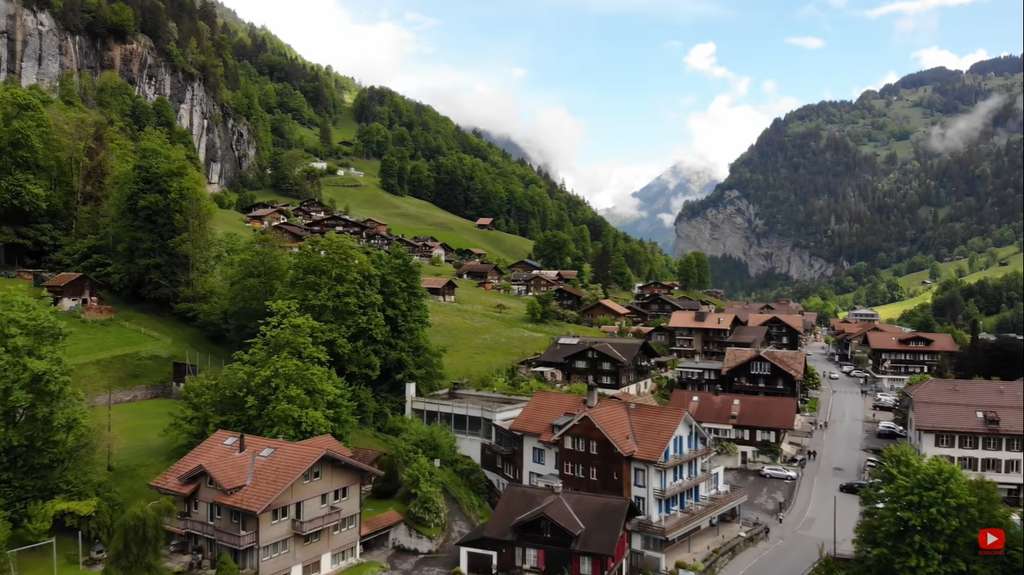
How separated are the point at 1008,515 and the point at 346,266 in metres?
37.4

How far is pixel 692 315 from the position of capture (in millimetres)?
81375

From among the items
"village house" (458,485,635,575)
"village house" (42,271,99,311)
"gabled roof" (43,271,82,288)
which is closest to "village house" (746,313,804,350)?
"village house" (458,485,635,575)

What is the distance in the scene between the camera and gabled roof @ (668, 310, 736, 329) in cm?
7894

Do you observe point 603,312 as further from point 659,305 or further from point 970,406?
point 970,406

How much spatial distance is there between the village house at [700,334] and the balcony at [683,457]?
41.0 metres

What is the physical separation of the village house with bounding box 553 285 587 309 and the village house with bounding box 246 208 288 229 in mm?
37652

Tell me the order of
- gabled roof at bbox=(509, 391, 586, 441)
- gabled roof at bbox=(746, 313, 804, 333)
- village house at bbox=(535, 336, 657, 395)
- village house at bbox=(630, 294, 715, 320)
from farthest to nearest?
village house at bbox=(630, 294, 715, 320)
gabled roof at bbox=(746, 313, 804, 333)
village house at bbox=(535, 336, 657, 395)
gabled roof at bbox=(509, 391, 586, 441)

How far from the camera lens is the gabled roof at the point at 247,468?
95.7ft

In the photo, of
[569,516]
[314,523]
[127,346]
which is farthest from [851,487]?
[127,346]

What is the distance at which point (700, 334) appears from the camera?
263 ft

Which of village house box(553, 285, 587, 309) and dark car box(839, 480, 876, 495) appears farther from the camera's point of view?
village house box(553, 285, 587, 309)

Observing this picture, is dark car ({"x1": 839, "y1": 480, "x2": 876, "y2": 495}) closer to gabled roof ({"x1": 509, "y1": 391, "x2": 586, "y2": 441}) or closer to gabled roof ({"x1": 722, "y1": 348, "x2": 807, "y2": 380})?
gabled roof ({"x1": 509, "y1": 391, "x2": 586, "y2": 441})

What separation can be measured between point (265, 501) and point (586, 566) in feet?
44.4

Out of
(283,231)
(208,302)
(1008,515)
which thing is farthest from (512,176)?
(1008,515)
